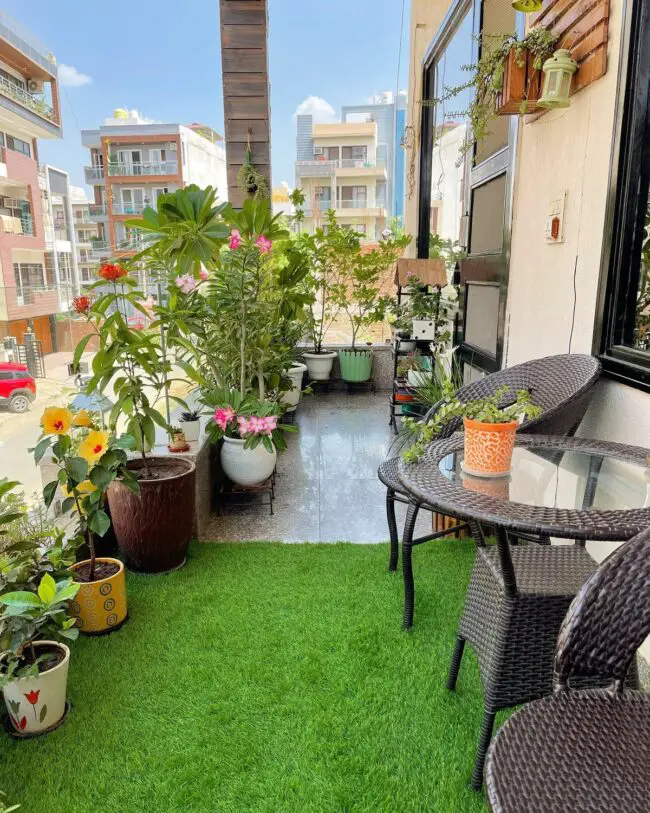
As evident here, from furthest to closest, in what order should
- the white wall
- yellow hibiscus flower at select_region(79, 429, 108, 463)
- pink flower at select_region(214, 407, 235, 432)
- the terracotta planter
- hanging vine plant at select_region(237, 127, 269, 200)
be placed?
hanging vine plant at select_region(237, 127, 269, 200) → the white wall → pink flower at select_region(214, 407, 235, 432) → the terracotta planter → yellow hibiscus flower at select_region(79, 429, 108, 463)

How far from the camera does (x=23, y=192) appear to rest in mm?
2232

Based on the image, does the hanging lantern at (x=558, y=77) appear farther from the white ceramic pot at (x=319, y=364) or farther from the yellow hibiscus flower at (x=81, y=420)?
the white ceramic pot at (x=319, y=364)

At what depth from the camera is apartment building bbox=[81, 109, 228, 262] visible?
2.73 meters

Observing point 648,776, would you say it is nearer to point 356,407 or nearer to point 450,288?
point 450,288

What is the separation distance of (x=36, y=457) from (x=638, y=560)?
163 centimetres

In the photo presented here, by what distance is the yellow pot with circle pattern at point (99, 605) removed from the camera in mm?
1886

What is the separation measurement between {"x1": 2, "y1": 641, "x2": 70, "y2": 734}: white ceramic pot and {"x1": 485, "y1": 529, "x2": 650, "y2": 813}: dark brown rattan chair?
1227 millimetres

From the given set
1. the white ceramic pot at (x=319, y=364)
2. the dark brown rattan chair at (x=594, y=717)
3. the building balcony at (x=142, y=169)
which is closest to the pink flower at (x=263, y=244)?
the building balcony at (x=142, y=169)

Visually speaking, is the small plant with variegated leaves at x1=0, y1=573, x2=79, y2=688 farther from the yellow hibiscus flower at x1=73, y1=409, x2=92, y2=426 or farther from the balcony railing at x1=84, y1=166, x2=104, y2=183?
the balcony railing at x1=84, y1=166, x2=104, y2=183

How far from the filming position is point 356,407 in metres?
5.20

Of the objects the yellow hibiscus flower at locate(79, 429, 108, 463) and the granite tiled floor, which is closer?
the yellow hibiscus flower at locate(79, 429, 108, 463)

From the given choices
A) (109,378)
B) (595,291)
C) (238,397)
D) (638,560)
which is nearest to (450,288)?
(238,397)

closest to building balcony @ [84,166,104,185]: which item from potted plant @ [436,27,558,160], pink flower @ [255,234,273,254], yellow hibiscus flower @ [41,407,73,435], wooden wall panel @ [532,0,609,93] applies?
pink flower @ [255,234,273,254]

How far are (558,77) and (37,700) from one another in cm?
254
